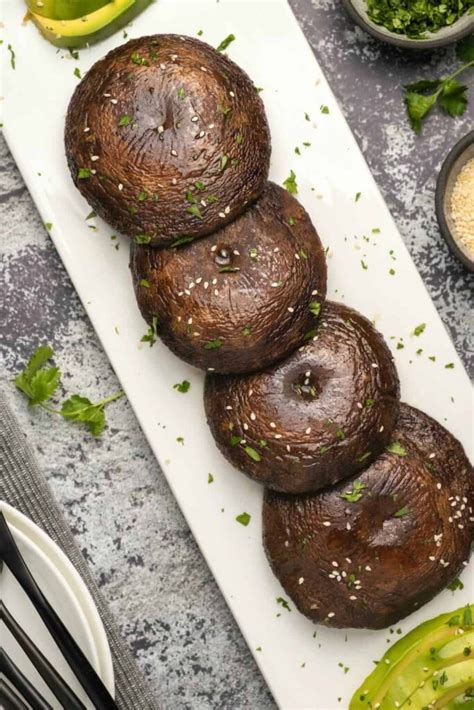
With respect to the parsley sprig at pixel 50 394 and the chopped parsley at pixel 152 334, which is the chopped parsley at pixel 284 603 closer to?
the parsley sprig at pixel 50 394

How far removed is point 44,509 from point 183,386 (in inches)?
23.9

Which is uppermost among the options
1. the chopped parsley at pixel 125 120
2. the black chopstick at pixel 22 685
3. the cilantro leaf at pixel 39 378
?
the chopped parsley at pixel 125 120

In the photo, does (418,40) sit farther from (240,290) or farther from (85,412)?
(85,412)

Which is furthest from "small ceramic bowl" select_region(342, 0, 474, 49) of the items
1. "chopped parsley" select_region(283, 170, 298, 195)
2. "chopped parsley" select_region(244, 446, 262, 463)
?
"chopped parsley" select_region(244, 446, 262, 463)

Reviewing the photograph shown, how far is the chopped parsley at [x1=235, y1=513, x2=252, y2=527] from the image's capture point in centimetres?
339

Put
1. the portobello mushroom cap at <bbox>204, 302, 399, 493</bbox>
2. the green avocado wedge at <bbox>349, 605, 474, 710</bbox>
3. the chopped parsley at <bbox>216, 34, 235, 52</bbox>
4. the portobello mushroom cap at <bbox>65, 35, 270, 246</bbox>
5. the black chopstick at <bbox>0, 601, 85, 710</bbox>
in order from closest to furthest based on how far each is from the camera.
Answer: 1. the black chopstick at <bbox>0, 601, 85, 710</bbox>
2. the portobello mushroom cap at <bbox>65, 35, 270, 246</bbox>
3. the portobello mushroom cap at <bbox>204, 302, 399, 493</bbox>
4. the green avocado wedge at <bbox>349, 605, 474, 710</bbox>
5. the chopped parsley at <bbox>216, 34, 235, 52</bbox>

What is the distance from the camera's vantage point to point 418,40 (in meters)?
3.32

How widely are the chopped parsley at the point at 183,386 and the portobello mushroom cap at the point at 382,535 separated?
1.55ft

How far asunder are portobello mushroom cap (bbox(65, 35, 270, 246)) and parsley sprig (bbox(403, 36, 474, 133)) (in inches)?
25.9

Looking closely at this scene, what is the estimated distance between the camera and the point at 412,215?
3.49m

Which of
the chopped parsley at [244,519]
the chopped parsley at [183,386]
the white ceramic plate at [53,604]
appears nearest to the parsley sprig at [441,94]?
the chopped parsley at [183,386]

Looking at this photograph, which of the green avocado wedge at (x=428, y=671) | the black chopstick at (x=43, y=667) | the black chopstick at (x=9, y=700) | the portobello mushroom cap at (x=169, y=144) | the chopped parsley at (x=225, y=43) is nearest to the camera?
the black chopstick at (x=9, y=700)

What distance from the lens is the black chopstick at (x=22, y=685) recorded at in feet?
9.09

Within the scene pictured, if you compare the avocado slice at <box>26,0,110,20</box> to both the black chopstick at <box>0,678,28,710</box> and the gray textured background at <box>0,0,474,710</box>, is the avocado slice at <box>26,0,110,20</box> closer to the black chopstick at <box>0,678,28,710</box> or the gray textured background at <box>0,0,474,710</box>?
the gray textured background at <box>0,0,474,710</box>
